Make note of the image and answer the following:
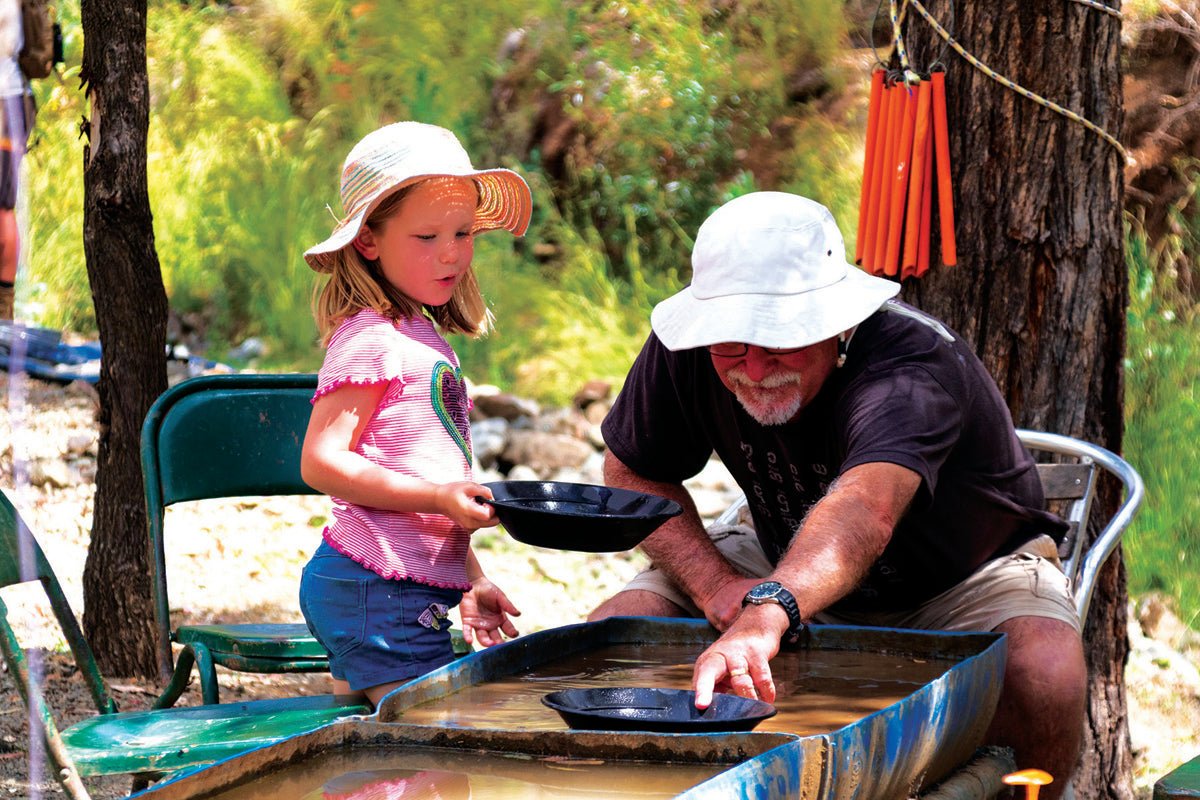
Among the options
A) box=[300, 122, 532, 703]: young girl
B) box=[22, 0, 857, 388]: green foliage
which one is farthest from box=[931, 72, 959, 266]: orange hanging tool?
box=[22, 0, 857, 388]: green foliage

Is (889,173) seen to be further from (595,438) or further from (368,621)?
(595,438)

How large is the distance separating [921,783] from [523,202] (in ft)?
5.00

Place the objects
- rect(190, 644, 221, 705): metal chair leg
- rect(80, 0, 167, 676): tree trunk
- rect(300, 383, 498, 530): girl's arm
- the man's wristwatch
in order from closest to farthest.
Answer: the man's wristwatch → rect(300, 383, 498, 530): girl's arm → rect(190, 644, 221, 705): metal chair leg → rect(80, 0, 167, 676): tree trunk

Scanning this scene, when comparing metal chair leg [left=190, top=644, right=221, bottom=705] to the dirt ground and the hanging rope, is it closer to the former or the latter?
the dirt ground

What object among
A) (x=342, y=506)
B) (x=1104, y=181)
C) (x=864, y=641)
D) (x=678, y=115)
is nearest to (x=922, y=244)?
(x=1104, y=181)

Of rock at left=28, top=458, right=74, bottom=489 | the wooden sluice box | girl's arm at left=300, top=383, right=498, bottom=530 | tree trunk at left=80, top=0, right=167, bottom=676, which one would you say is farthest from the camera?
rock at left=28, top=458, right=74, bottom=489

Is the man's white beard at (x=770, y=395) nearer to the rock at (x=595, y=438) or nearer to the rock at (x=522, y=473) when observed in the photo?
the rock at (x=522, y=473)

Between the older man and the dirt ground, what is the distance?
159 cm

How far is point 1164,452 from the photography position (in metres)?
5.43

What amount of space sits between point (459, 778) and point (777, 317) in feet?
3.51

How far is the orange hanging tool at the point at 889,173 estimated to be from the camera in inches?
139

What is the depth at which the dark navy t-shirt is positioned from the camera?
255 cm

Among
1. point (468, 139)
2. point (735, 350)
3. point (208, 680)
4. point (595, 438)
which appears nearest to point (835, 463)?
point (735, 350)

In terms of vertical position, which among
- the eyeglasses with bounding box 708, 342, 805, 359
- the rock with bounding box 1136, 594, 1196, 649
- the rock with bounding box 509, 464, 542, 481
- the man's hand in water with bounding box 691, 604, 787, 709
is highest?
the eyeglasses with bounding box 708, 342, 805, 359
